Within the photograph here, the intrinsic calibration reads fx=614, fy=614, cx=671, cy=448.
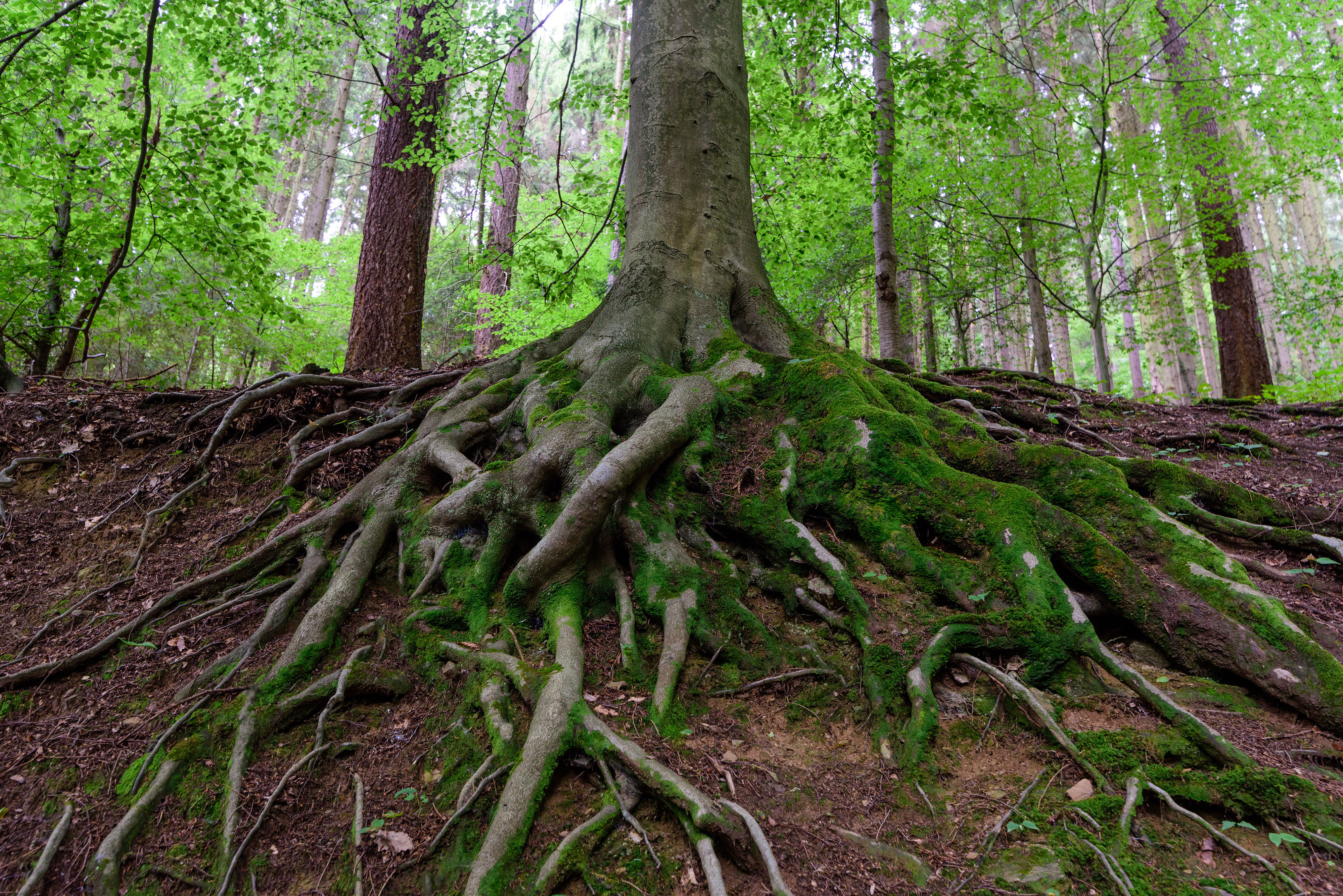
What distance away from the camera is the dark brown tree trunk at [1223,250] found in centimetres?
972

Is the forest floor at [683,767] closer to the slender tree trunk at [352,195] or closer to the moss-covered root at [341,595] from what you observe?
the moss-covered root at [341,595]

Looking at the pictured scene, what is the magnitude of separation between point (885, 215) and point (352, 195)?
21639 millimetres

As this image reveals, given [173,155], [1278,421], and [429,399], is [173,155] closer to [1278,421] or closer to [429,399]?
[429,399]

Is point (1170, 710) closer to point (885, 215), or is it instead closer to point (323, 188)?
point (885, 215)

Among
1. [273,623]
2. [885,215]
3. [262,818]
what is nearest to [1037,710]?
[262,818]

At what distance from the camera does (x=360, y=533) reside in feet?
12.2

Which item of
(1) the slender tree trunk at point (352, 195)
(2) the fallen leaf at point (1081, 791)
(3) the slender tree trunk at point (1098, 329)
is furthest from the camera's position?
(1) the slender tree trunk at point (352, 195)

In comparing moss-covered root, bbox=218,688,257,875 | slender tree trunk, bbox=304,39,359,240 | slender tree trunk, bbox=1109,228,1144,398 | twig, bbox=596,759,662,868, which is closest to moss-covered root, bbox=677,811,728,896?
twig, bbox=596,759,662,868

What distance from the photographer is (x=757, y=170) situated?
29.0ft

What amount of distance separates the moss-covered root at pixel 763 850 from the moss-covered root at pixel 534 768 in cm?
68

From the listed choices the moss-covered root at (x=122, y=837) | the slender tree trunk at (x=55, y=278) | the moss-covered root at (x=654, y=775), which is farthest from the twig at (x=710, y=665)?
the slender tree trunk at (x=55, y=278)

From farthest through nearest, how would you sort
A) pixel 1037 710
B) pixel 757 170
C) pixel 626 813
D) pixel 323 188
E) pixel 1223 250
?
pixel 323 188, pixel 1223 250, pixel 757 170, pixel 1037 710, pixel 626 813

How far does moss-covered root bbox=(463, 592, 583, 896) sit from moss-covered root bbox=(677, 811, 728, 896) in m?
0.54

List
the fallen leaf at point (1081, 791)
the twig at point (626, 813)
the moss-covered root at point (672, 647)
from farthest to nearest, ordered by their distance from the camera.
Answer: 1. the moss-covered root at point (672, 647)
2. the fallen leaf at point (1081, 791)
3. the twig at point (626, 813)
